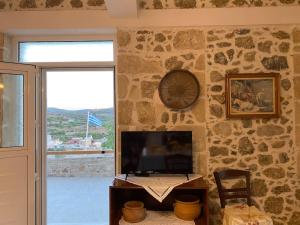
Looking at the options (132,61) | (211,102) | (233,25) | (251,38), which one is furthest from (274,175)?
(132,61)

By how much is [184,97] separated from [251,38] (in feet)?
3.38

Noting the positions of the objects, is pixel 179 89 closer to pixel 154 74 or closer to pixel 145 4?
pixel 154 74

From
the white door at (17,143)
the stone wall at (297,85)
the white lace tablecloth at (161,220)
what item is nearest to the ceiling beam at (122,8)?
the white door at (17,143)

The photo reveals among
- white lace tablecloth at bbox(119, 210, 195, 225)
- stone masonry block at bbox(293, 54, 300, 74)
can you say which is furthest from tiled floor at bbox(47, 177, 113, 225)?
stone masonry block at bbox(293, 54, 300, 74)

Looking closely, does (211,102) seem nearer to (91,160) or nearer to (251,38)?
(251,38)

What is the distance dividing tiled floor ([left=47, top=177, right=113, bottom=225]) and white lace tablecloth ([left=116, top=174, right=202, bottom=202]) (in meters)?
1.01

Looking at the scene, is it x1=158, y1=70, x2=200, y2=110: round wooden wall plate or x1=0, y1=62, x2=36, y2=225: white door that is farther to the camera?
x1=158, y1=70, x2=200, y2=110: round wooden wall plate

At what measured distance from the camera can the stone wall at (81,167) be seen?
11.9 ft

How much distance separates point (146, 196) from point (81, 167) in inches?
49.0

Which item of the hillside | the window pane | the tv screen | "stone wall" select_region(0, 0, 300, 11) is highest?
"stone wall" select_region(0, 0, 300, 11)

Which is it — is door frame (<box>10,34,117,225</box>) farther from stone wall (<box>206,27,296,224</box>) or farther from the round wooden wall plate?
stone wall (<box>206,27,296,224</box>)

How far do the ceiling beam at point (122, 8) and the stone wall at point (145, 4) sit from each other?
23 centimetres

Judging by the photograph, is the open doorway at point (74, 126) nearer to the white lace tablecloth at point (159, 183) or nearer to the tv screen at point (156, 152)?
the tv screen at point (156, 152)

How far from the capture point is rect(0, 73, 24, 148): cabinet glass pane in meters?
3.06
